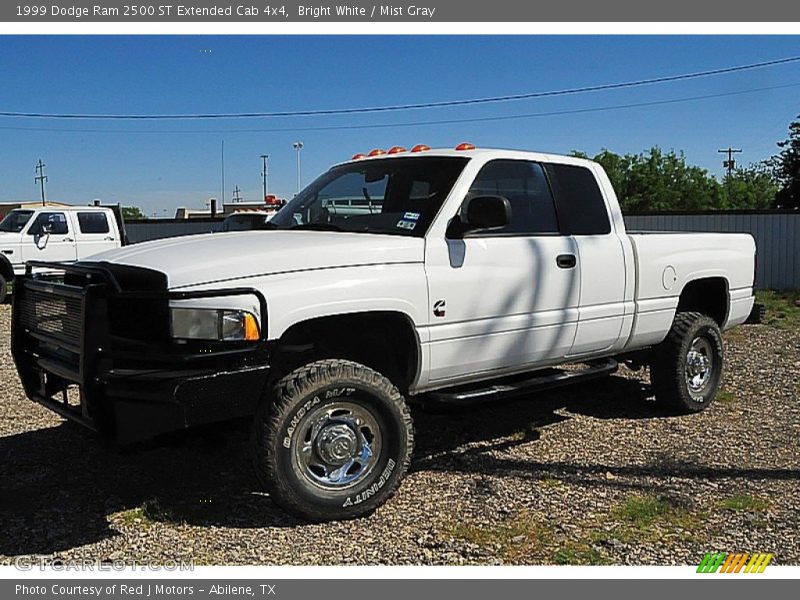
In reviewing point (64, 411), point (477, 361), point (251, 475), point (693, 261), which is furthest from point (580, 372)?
point (64, 411)

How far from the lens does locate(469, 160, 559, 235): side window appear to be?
17.1ft

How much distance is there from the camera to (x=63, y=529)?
14.3 feet

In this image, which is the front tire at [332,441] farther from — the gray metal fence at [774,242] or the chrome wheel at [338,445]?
the gray metal fence at [774,242]

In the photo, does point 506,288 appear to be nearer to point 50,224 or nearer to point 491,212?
point 491,212

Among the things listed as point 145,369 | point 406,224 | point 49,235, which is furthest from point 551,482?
point 49,235

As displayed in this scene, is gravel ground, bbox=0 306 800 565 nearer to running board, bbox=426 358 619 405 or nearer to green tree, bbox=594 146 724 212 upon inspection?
running board, bbox=426 358 619 405

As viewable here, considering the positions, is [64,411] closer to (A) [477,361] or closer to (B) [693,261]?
(A) [477,361]

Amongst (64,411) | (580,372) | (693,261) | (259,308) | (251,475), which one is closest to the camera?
(259,308)

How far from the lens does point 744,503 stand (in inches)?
185

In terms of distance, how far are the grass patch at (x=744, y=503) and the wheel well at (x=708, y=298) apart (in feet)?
7.64

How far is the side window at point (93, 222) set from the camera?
1647 cm

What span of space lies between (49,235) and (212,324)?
44.4ft

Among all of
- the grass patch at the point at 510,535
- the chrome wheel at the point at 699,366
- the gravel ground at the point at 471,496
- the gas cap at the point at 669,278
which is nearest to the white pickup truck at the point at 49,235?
the gravel ground at the point at 471,496

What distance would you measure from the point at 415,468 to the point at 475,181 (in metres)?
1.84
